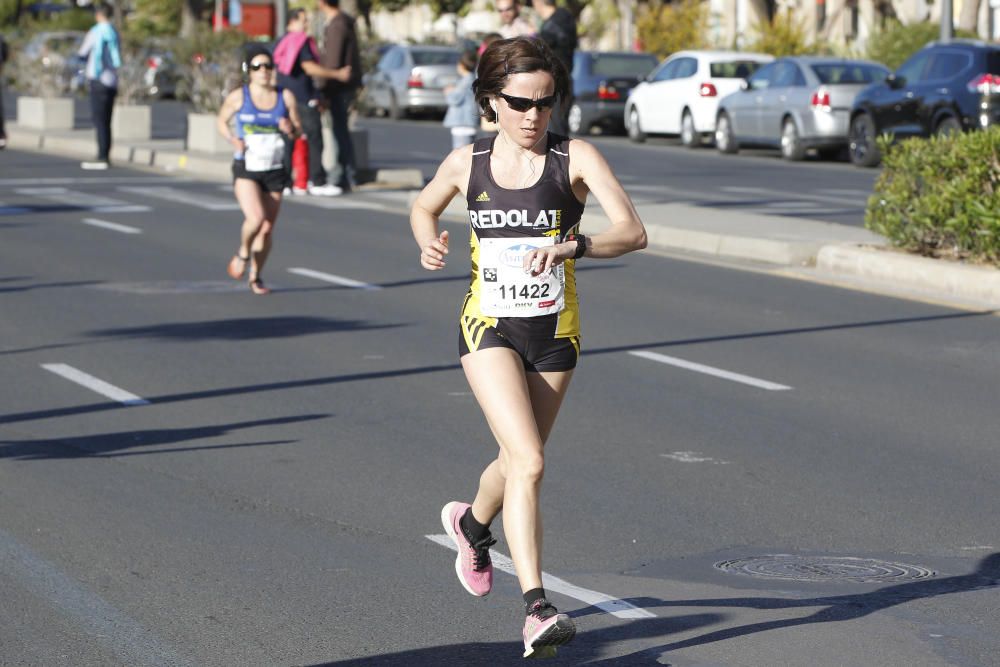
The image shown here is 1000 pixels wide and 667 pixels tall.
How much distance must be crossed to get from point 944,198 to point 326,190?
10186 mm

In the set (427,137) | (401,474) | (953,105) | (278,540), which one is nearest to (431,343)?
(401,474)

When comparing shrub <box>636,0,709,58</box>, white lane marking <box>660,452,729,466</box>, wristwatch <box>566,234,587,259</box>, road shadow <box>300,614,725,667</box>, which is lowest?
road shadow <box>300,614,725,667</box>

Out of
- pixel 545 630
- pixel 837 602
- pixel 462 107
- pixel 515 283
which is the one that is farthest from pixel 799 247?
pixel 545 630

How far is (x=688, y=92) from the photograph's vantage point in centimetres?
3309

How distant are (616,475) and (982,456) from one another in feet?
5.77

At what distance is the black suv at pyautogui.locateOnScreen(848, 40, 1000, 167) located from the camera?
25.5 meters

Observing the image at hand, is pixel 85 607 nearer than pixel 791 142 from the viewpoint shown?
Yes

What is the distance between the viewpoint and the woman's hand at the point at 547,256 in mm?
5445

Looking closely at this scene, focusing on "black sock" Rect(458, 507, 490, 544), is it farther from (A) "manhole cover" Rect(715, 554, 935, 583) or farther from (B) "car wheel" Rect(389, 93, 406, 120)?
(B) "car wheel" Rect(389, 93, 406, 120)

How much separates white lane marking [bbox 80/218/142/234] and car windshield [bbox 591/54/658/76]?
18.9 m

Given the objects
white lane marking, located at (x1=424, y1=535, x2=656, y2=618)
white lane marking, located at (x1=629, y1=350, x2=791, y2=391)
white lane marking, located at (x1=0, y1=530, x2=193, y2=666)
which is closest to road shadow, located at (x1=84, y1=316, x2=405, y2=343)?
white lane marking, located at (x1=629, y1=350, x2=791, y2=391)

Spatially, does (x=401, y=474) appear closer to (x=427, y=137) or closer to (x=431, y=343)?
(x=431, y=343)

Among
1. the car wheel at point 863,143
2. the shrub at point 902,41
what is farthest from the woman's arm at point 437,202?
the shrub at point 902,41

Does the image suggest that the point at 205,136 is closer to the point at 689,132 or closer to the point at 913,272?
the point at 689,132
